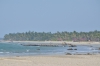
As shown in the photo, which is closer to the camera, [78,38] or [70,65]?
[70,65]

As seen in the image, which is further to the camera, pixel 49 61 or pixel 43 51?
pixel 43 51

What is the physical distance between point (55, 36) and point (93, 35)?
4064cm

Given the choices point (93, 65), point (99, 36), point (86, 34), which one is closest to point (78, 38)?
point (86, 34)

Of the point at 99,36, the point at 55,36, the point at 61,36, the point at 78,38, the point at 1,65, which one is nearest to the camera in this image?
the point at 1,65

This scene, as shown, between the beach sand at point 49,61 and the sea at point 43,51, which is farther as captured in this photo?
the sea at point 43,51

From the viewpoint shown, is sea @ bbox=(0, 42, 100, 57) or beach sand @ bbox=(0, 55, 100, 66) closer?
beach sand @ bbox=(0, 55, 100, 66)

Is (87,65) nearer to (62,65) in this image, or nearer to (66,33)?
(62,65)

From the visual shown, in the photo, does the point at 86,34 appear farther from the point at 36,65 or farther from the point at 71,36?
the point at 36,65

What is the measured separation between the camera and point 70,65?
79.5 ft

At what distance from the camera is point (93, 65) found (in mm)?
24094

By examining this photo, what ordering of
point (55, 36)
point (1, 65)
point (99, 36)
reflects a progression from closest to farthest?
point (1, 65)
point (99, 36)
point (55, 36)

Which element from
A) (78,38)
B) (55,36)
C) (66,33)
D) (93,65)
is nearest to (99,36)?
(78,38)

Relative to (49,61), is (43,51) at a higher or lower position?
lower

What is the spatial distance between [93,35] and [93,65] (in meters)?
142
